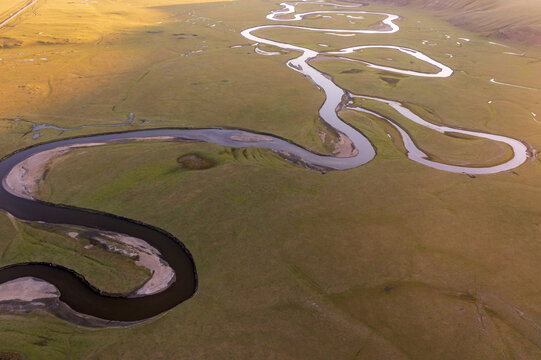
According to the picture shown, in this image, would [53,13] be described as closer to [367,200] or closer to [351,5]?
[351,5]

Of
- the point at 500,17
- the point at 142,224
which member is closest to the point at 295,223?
the point at 142,224

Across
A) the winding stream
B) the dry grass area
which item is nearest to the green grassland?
the winding stream

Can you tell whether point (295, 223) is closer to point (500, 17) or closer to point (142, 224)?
point (142, 224)

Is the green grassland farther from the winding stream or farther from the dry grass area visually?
the dry grass area

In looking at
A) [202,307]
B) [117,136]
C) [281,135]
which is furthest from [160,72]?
[202,307]

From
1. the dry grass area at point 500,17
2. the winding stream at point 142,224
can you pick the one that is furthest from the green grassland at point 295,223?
the dry grass area at point 500,17
